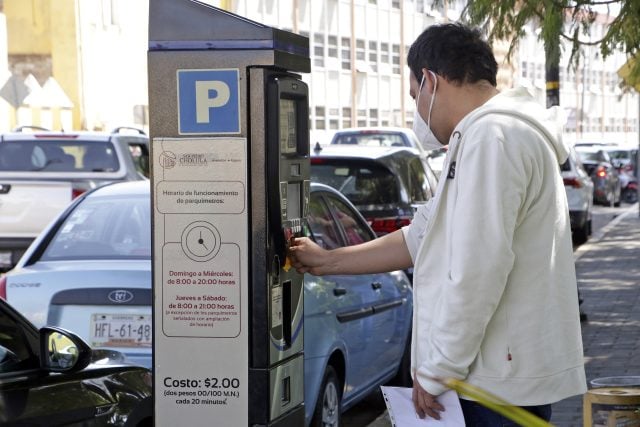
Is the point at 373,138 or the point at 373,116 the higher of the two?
the point at 373,116

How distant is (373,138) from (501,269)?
23.7 meters

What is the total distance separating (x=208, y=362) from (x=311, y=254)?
1.68ft

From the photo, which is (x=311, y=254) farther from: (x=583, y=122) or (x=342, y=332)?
(x=583, y=122)

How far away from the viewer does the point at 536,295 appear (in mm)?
3438

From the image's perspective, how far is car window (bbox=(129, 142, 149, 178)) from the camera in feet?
50.7

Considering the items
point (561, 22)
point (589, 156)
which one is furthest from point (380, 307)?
point (589, 156)

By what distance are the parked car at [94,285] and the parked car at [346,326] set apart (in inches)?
33.5

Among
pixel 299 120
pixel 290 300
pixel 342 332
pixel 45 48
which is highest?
pixel 45 48

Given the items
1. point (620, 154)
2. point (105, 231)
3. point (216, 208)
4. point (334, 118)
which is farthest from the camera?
point (334, 118)

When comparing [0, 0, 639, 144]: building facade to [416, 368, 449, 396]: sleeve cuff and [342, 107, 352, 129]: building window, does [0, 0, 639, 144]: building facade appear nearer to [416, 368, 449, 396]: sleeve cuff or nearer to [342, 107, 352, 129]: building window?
[342, 107, 352, 129]: building window

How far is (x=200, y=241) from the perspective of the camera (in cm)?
438

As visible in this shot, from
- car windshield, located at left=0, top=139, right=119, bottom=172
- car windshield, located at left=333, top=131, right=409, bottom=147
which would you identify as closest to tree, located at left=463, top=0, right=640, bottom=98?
car windshield, located at left=0, top=139, right=119, bottom=172

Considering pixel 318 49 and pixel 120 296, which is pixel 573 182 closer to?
pixel 120 296

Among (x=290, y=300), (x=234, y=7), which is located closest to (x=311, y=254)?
(x=290, y=300)
